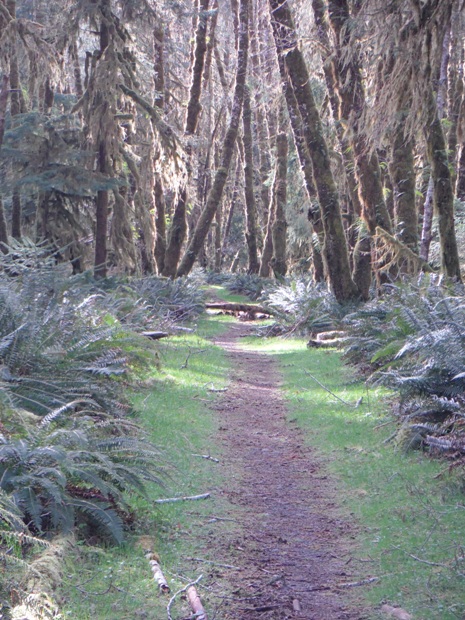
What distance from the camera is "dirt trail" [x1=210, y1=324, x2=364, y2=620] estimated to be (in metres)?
4.71

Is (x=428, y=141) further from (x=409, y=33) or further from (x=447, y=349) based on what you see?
(x=447, y=349)

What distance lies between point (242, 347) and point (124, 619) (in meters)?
13.9

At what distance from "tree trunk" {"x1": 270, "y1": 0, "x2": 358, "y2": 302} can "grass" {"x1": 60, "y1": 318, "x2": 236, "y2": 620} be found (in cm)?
654

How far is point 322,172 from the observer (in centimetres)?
Answer: 1625

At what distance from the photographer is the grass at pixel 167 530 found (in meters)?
4.37

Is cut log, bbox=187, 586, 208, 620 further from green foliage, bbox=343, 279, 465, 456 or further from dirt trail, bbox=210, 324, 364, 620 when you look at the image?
green foliage, bbox=343, 279, 465, 456

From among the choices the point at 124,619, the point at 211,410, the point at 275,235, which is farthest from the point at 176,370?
the point at 275,235

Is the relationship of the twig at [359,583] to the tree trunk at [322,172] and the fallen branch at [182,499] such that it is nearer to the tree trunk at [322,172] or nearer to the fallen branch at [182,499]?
the fallen branch at [182,499]

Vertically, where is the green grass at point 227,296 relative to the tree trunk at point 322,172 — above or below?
below

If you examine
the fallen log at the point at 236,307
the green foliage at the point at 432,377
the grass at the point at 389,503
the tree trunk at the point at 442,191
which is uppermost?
the tree trunk at the point at 442,191

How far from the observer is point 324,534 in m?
5.94

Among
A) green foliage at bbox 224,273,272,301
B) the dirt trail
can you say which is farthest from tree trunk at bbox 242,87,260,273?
the dirt trail

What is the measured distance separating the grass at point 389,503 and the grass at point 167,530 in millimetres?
1182

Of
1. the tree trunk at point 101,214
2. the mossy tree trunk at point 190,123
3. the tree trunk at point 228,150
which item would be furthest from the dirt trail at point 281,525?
the tree trunk at point 228,150
